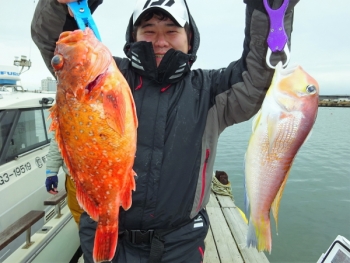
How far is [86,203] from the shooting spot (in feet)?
4.74

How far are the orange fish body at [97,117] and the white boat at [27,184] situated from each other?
102 inches

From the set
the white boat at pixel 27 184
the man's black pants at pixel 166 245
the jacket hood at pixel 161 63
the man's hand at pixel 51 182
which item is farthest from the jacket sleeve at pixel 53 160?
the jacket hood at pixel 161 63

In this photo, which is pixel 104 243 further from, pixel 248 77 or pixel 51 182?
pixel 51 182

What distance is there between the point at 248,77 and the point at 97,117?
967 millimetres

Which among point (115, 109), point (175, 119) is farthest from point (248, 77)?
point (115, 109)

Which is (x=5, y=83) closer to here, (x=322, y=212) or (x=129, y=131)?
(x=129, y=131)

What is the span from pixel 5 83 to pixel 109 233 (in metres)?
5.89

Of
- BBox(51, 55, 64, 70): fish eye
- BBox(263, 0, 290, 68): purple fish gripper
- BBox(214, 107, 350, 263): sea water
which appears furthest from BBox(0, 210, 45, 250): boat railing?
BBox(214, 107, 350, 263): sea water

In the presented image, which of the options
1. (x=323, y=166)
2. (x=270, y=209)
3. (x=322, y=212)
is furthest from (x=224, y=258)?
(x=323, y=166)

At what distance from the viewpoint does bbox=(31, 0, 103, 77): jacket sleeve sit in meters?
1.54

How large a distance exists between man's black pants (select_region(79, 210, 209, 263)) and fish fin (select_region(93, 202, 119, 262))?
0.45 m

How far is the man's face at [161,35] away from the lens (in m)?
1.87

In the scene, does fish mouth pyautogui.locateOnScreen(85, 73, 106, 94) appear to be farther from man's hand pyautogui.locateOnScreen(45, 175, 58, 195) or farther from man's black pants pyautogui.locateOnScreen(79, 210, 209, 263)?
man's hand pyautogui.locateOnScreen(45, 175, 58, 195)

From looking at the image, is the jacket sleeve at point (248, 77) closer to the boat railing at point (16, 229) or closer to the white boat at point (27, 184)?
the boat railing at point (16, 229)
